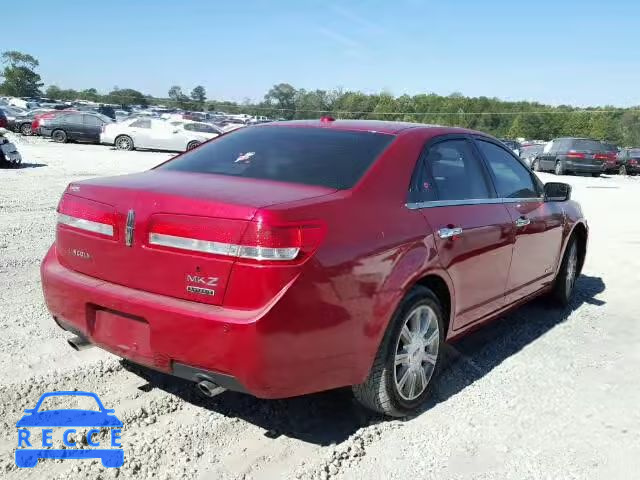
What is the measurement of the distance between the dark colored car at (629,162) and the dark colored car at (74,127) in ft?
80.4

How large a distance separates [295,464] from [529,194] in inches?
121

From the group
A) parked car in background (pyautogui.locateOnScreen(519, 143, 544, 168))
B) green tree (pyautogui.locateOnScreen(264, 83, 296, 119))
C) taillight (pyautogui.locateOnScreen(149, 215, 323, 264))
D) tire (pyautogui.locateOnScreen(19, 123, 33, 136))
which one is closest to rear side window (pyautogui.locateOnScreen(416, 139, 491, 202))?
taillight (pyautogui.locateOnScreen(149, 215, 323, 264))

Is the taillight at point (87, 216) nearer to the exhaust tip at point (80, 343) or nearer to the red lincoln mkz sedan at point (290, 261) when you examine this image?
the red lincoln mkz sedan at point (290, 261)

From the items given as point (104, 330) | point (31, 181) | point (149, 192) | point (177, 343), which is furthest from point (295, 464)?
point (31, 181)

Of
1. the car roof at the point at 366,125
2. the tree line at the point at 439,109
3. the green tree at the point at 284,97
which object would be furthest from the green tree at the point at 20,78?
the car roof at the point at 366,125

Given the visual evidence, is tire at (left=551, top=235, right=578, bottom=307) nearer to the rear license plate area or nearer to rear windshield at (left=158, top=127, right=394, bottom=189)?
rear windshield at (left=158, top=127, right=394, bottom=189)

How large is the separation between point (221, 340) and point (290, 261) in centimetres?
45

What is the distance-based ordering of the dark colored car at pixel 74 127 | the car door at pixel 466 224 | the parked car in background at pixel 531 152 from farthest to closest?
the parked car in background at pixel 531 152, the dark colored car at pixel 74 127, the car door at pixel 466 224

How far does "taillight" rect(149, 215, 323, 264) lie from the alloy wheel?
0.89 m

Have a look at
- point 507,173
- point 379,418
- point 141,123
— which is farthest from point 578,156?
point 379,418

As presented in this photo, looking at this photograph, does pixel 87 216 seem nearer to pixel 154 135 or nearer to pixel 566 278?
pixel 566 278

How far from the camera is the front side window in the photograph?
4.57m

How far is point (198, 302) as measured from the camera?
9.14 feet

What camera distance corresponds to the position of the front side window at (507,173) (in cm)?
457
